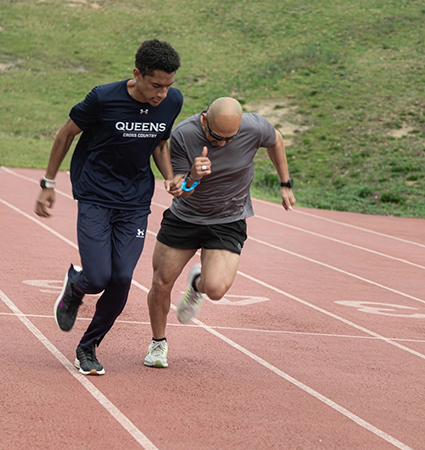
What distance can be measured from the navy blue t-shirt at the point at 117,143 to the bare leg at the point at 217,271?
0.67 m

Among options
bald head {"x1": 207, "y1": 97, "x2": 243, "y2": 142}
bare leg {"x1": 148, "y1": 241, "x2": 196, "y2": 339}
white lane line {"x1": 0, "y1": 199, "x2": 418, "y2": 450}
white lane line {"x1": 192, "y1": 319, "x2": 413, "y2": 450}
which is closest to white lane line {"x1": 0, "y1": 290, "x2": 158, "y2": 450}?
white lane line {"x1": 0, "y1": 199, "x2": 418, "y2": 450}

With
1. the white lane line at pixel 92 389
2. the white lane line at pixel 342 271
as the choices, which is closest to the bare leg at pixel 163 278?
the white lane line at pixel 92 389

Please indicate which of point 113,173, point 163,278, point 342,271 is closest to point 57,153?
point 113,173

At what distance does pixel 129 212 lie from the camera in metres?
5.21

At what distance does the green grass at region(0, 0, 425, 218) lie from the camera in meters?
25.3

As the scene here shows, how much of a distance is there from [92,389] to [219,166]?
1635 millimetres

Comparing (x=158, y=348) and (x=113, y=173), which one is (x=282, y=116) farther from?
(x=113, y=173)

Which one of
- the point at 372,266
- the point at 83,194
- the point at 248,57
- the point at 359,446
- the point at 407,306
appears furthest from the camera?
the point at 248,57

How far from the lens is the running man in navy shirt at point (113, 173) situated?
4.90 metres

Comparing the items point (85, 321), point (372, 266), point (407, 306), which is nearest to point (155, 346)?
point (85, 321)

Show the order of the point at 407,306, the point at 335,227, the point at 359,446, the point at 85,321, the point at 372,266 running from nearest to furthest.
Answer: the point at 359,446
the point at 85,321
the point at 407,306
the point at 372,266
the point at 335,227

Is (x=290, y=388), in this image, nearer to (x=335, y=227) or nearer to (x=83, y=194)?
(x=83, y=194)

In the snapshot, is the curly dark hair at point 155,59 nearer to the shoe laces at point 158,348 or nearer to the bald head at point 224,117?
the bald head at point 224,117

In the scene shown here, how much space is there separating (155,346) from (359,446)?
176 cm
